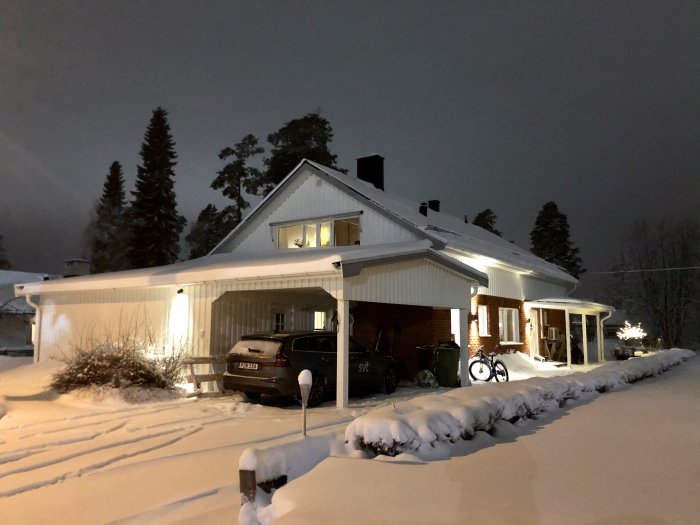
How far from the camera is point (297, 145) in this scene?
41.3 meters

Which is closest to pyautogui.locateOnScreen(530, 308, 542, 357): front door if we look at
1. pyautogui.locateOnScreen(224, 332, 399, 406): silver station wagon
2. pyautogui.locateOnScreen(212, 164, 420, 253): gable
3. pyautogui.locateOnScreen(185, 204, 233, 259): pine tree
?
pyautogui.locateOnScreen(212, 164, 420, 253): gable

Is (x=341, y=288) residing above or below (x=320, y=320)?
above

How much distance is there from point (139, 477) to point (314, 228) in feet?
49.6

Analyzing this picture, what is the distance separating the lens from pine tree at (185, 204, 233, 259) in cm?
4303

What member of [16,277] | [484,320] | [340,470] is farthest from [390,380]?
[16,277]

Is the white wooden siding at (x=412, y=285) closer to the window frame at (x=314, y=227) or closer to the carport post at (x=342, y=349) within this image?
the carport post at (x=342, y=349)

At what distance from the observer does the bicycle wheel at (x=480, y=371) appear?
1723 cm

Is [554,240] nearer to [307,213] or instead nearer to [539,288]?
[539,288]

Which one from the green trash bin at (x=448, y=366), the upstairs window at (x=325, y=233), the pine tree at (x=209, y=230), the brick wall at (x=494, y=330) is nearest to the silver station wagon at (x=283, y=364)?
the green trash bin at (x=448, y=366)

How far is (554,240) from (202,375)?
1997 inches

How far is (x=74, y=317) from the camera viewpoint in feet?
55.5

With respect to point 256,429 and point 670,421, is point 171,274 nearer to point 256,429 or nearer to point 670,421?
point 256,429

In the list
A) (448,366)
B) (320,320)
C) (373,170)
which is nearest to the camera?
(448,366)

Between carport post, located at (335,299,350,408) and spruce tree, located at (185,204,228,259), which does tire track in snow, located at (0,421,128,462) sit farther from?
spruce tree, located at (185,204,228,259)
